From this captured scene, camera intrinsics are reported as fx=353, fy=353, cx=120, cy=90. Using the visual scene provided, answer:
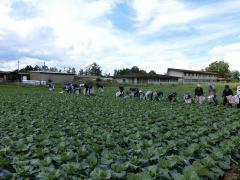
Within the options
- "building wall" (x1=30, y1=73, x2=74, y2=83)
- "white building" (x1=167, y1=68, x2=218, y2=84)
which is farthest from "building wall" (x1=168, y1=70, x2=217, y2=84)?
"building wall" (x1=30, y1=73, x2=74, y2=83)

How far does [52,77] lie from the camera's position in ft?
249

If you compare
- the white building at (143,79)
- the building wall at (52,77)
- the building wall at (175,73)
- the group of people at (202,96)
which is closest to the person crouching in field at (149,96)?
the group of people at (202,96)

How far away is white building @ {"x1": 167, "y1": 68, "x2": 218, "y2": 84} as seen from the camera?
97188mm

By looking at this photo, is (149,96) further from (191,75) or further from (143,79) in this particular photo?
(191,75)

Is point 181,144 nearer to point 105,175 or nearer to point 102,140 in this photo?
point 102,140

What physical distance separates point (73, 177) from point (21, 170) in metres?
0.92

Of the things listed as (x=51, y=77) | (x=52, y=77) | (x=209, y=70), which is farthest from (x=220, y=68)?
(x=51, y=77)

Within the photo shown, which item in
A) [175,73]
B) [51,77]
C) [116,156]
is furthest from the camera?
[175,73]

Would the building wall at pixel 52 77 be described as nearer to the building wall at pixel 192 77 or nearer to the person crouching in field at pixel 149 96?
the building wall at pixel 192 77

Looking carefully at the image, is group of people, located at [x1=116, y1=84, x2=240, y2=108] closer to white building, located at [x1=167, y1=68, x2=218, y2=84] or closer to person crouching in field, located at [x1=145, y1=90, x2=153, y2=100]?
person crouching in field, located at [x1=145, y1=90, x2=153, y2=100]

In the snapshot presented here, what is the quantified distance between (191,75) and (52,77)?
43.1 meters

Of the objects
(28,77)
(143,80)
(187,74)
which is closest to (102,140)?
(28,77)

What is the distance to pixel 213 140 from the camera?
880 centimetres

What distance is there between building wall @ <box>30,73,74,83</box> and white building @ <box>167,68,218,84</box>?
31.4 meters
